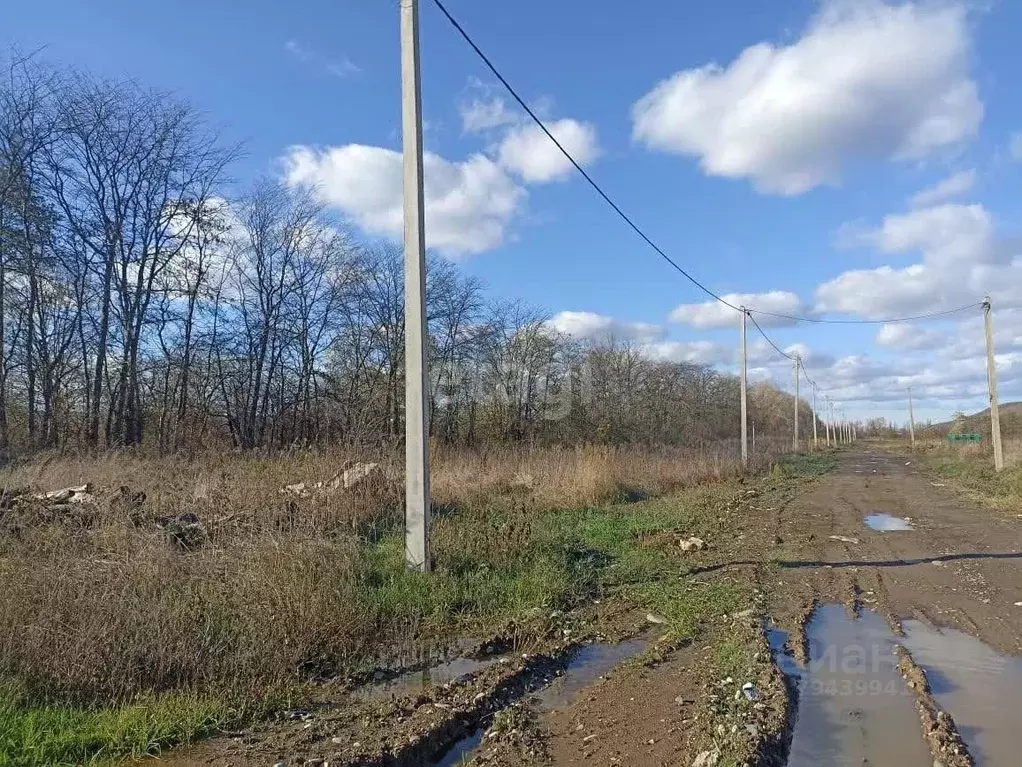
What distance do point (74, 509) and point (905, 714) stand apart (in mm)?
8227

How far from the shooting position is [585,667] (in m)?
5.12

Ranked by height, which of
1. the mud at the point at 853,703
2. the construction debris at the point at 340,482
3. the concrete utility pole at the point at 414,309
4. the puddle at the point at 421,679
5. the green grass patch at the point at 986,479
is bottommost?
the puddle at the point at 421,679

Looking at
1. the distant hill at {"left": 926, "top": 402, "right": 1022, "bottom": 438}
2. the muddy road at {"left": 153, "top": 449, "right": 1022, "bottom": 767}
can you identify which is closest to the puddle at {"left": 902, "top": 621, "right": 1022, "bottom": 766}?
the muddy road at {"left": 153, "top": 449, "right": 1022, "bottom": 767}

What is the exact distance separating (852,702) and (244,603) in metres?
4.46

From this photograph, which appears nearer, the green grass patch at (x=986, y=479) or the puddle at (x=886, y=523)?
the puddle at (x=886, y=523)

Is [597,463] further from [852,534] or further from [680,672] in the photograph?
[680,672]

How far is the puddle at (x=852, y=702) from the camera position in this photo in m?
3.60

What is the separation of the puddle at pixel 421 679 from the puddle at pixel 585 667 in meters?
0.62

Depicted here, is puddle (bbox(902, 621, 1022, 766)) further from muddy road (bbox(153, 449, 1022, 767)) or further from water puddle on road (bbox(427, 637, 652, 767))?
water puddle on road (bbox(427, 637, 652, 767))

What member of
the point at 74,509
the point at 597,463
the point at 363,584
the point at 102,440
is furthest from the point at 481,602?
the point at 102,440

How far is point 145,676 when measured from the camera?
14.5 feet

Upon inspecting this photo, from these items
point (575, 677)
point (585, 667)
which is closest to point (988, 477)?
point (585, 667)

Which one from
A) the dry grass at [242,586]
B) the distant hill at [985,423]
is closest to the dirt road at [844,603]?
the dry grass at [242,586]

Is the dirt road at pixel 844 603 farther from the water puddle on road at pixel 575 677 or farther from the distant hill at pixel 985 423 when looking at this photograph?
the distant hill at pixel 985 423
